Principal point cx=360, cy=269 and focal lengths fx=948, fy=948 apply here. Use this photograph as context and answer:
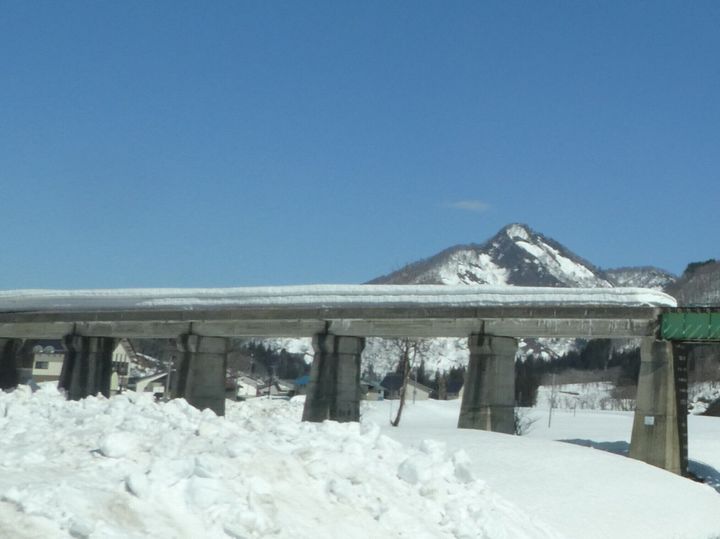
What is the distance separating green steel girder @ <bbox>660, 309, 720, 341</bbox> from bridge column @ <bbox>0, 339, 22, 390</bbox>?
32.6m

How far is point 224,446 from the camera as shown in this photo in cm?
1370

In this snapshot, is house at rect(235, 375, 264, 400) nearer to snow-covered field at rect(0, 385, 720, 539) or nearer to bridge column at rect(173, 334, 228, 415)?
bridge column at rect(173, 334, 228, 415)

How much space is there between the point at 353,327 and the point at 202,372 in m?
7.46

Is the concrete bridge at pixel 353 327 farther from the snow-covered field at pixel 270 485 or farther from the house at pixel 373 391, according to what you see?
the house at pixel 373 391

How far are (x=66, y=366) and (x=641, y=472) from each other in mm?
28191

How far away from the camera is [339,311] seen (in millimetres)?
36438

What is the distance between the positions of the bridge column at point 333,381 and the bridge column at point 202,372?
5034mm

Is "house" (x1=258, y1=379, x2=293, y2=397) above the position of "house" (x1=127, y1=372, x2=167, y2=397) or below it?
below

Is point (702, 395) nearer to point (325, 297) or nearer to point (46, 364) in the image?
point (46, 364)

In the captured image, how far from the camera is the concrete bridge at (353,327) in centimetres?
3081

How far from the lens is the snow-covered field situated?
1080cm

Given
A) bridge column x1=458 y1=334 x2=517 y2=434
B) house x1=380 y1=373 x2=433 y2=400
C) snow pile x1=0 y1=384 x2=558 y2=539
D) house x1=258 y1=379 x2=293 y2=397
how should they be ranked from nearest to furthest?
snow pile x1=0 y1=384 x2=558 y2=539, bridge column x1=458 y1=334 x2=517 y2=434, house x1=380 y1=373 x2=433 y2=400, house x1=258 y1=379 x2=293 y2=397

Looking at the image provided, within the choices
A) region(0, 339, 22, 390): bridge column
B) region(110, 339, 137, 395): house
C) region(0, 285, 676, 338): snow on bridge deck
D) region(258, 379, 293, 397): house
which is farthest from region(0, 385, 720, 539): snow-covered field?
region(258, 379, 293, 397): house

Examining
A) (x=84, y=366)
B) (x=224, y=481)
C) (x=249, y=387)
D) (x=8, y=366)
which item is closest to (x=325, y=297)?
(x=84, y=366)
